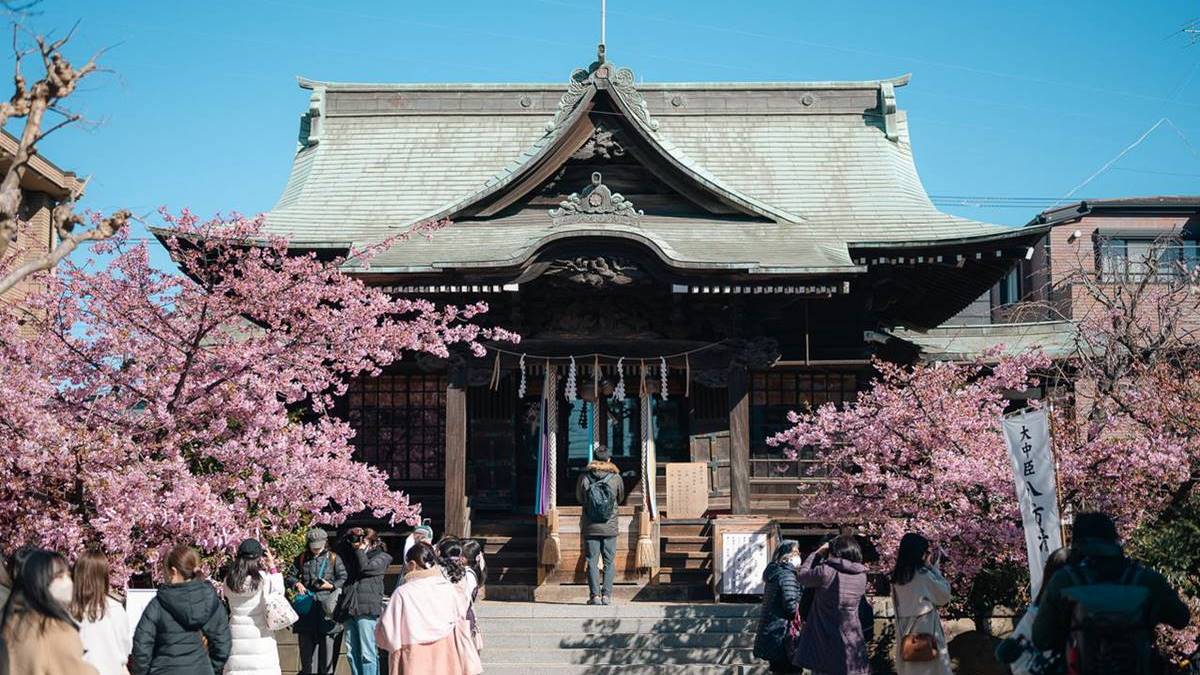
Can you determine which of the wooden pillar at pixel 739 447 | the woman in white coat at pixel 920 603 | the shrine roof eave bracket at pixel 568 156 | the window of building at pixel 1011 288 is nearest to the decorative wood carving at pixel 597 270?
the shrine roof eave bracket at pixel 568 156

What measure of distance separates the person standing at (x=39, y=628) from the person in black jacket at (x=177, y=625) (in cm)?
150

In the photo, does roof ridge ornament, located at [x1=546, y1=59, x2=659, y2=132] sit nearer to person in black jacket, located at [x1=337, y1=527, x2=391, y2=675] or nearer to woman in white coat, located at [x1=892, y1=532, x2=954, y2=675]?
person in black jacket, located at [x1=337, y1=527, x2=391, y2=675]

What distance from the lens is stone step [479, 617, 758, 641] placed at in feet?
49.5

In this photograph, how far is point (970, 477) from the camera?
12.9 m

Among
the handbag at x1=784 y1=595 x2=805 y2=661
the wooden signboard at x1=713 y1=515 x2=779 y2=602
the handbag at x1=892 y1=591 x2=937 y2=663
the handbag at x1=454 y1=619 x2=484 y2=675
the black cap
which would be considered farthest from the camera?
the wooden signboard at x1=713 y1=515 x2=779 y2=602

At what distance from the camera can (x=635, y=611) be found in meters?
15.6

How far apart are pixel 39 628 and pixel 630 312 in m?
12.7

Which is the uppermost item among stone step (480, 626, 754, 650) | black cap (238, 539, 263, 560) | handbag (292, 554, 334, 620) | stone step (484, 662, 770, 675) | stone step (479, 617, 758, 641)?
black cap (238, 539, 263, 560)

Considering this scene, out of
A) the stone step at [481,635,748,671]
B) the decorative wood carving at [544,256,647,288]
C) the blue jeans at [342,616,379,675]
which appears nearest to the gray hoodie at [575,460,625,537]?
the stone step at [481,635,748,671]

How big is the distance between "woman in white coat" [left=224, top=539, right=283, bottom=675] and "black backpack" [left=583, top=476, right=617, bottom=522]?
5930mm

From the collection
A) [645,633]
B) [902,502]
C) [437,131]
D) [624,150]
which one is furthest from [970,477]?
[437,131]

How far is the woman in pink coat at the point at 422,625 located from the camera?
980cm

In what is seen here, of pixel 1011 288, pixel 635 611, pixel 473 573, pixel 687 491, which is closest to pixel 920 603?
pixel 473 573

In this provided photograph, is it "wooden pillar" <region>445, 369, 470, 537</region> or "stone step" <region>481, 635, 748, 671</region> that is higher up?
"wooden pillar" <region>445, 369, 470, 537</region>
